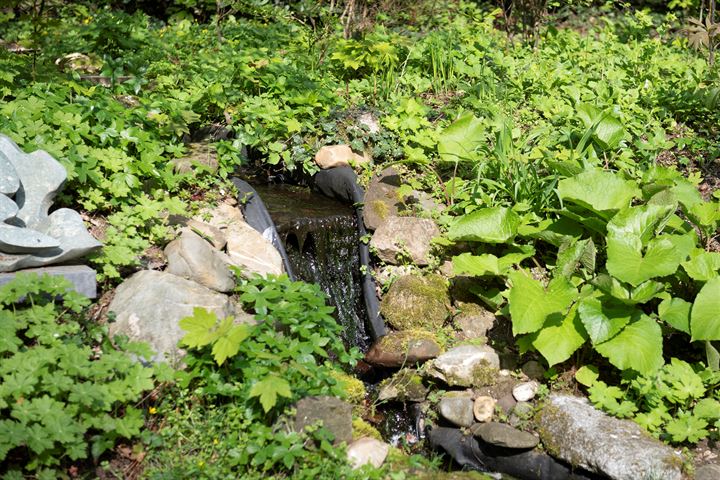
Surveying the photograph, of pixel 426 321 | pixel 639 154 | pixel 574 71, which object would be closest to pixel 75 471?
pixel 426 321

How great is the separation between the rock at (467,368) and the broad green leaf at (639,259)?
91cm

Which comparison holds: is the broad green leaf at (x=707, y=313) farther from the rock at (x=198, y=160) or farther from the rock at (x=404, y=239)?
the rock at (x=198, y=160)

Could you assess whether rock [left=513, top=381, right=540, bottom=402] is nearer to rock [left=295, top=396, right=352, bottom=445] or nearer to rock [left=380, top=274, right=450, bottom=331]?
rock [left=380, top=274, right=450, bottom=331]

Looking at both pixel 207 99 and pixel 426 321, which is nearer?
pixel 426 321

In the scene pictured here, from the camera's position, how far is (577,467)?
4.06 m

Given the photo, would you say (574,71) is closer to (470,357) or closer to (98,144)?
(470,357)

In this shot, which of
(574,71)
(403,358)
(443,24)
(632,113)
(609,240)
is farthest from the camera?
(443,24)

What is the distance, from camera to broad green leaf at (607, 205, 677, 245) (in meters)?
4.48

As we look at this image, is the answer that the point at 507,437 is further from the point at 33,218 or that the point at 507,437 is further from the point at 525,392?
the point at 33,218

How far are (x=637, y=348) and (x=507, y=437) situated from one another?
0.85 meters

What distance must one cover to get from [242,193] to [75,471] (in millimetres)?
2514

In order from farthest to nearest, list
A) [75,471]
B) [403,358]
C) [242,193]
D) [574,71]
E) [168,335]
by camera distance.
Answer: [574,71] < [242,193] < [403,358] < [168,335] < [75,471]

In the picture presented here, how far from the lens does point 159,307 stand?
13.4 ft

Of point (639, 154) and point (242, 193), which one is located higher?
point (639, 154)
